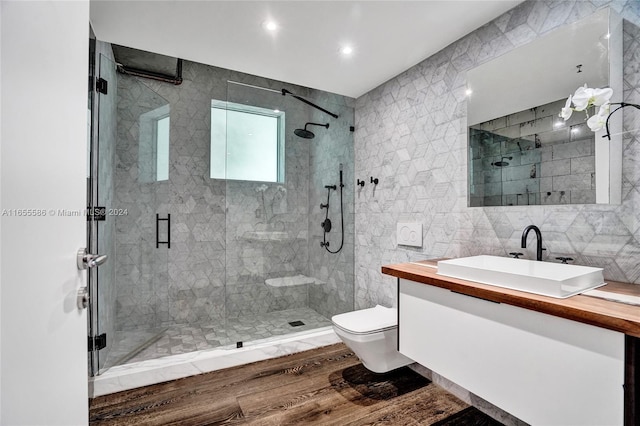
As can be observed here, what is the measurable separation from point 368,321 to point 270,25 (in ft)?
6.84

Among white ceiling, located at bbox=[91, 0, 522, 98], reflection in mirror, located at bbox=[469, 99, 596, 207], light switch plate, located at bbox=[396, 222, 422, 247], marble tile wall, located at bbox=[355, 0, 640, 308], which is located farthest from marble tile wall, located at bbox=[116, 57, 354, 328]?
reflection in mirror, located at bbox=[469, 99, 596, 207]

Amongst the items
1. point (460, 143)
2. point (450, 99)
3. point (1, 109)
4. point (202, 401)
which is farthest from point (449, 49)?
Answer: point (202, 401)

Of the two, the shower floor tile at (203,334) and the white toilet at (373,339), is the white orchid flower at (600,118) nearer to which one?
the white toilet at (373,339)

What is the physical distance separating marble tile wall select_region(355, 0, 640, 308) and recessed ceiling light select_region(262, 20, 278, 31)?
1.12m

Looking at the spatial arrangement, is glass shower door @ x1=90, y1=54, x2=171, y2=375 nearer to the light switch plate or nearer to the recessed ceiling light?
the recessed ceiling light

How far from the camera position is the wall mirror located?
1.33m

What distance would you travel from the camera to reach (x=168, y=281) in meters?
3.03

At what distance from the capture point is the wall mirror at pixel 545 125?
4.36 feet

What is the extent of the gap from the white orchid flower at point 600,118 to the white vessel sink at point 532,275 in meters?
0.62

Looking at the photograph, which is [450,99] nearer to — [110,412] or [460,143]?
[460,143]

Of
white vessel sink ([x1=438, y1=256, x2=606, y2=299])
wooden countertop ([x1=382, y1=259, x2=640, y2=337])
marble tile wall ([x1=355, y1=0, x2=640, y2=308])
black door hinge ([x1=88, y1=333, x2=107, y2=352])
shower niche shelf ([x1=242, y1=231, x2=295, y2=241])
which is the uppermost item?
marble tile wall ([x1=355, y1=0, x2=640, y2=308])

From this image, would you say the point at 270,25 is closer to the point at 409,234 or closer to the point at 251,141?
the point at 251,141

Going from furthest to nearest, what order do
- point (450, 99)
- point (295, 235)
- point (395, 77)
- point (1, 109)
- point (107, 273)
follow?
point (295, 235) < point (395, 77) < point (107, 273) < point (450, 99) < point (1, 109)

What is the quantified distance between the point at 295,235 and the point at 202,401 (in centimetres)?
148
